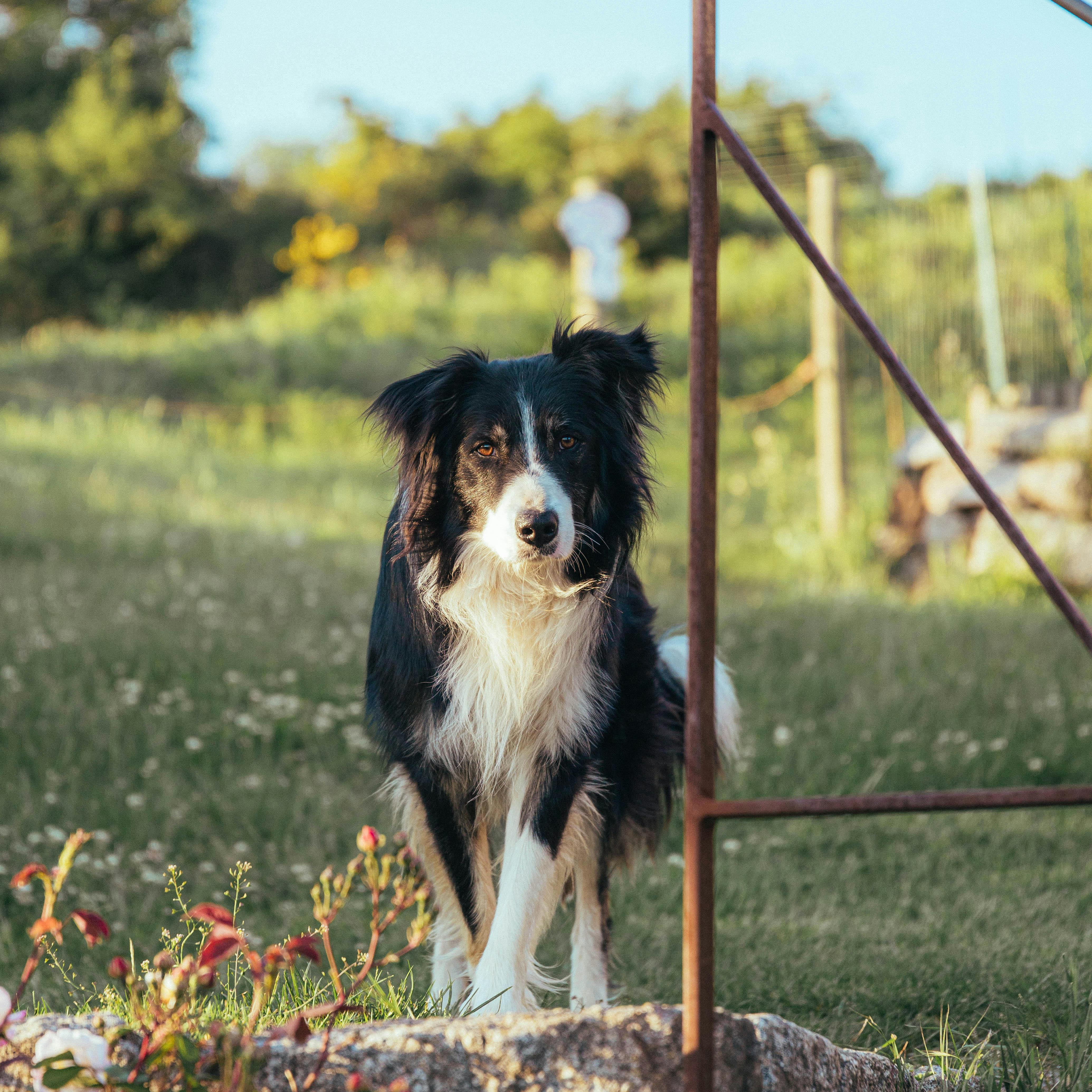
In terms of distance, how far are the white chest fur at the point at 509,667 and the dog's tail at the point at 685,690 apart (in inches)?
25.4

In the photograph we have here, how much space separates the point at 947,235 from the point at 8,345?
1357 cm

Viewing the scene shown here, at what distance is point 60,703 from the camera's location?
Result: 4969 millimetres

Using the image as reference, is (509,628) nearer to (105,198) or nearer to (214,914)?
(214,914)

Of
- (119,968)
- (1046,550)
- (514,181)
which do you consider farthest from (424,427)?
(514,181)

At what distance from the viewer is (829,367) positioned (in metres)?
8.91

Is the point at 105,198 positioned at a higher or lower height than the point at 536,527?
higher

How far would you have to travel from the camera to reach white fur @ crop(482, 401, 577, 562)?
2559 mm

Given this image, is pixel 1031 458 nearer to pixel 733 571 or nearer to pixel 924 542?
pixel 924 542

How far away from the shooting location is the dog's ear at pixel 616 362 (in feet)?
9.46

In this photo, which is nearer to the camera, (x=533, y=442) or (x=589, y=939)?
(x=533, y=442)

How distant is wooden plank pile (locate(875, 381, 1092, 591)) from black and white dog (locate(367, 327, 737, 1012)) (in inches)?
229

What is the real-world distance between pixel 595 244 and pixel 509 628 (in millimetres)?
7156

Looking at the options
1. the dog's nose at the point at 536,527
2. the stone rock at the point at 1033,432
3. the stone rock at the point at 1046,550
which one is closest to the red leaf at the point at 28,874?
the dog's nose at the point at 536,527

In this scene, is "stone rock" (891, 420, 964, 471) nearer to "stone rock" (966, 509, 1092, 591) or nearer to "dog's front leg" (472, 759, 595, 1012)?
"stone rock" (966, 509, 1092, 591)
